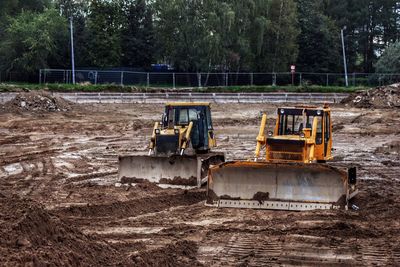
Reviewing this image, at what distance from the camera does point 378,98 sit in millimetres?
46281

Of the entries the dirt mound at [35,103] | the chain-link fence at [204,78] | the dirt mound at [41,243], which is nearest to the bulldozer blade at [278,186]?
the dirt mound at [41,243]

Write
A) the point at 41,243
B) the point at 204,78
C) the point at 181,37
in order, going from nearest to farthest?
the point at 41,243
the point at 181,37
the point at 204,78

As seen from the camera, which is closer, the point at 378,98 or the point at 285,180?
the point at 285,180

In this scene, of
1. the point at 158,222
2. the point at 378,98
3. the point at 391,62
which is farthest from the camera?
the point at 391,62

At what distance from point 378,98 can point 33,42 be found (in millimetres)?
30005

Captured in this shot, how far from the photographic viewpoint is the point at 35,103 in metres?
41.3

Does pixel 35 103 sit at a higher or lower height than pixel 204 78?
lower

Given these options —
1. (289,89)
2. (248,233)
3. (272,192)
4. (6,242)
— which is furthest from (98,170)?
(289,89)

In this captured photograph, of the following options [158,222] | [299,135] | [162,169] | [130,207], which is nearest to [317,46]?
[162,169]

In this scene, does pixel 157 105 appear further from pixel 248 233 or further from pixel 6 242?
pixel 6 242

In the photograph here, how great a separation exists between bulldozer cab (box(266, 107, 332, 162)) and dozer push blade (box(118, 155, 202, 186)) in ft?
6.75

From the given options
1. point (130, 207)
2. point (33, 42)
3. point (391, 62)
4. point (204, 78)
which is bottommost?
point (130, 207)

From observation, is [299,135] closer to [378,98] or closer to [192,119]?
[192,119]

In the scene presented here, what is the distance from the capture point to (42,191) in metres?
17.4
